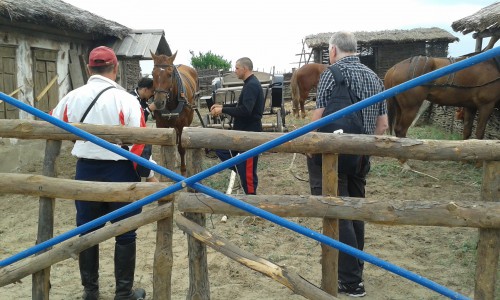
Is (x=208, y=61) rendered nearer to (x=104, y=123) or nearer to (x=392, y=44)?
(x=392, y=44)

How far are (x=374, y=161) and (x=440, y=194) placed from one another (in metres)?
2.10

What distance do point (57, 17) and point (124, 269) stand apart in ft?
22.3

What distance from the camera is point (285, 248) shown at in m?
4.70

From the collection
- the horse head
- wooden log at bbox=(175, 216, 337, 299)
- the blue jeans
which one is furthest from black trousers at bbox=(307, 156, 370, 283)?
the horse head

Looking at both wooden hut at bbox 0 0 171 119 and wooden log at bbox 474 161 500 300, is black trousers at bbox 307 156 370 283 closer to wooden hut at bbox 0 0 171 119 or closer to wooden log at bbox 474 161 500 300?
wooden log at bbox 474 161 500 300

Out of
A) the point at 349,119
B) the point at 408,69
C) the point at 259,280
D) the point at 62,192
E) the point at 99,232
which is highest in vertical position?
the point at 408,69

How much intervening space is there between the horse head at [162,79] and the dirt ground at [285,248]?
1470mm

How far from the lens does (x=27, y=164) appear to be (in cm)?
864

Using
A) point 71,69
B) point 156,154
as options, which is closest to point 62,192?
point 156,154

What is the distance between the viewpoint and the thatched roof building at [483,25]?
8656 millimetres

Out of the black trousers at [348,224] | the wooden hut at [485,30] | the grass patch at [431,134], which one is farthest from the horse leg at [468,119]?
the black trousers at [348,224]

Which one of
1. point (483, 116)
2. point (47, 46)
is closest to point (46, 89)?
point (47, 46)

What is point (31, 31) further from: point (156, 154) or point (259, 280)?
point (259, 280)

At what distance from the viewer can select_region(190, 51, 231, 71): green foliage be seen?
39656 millimetres
